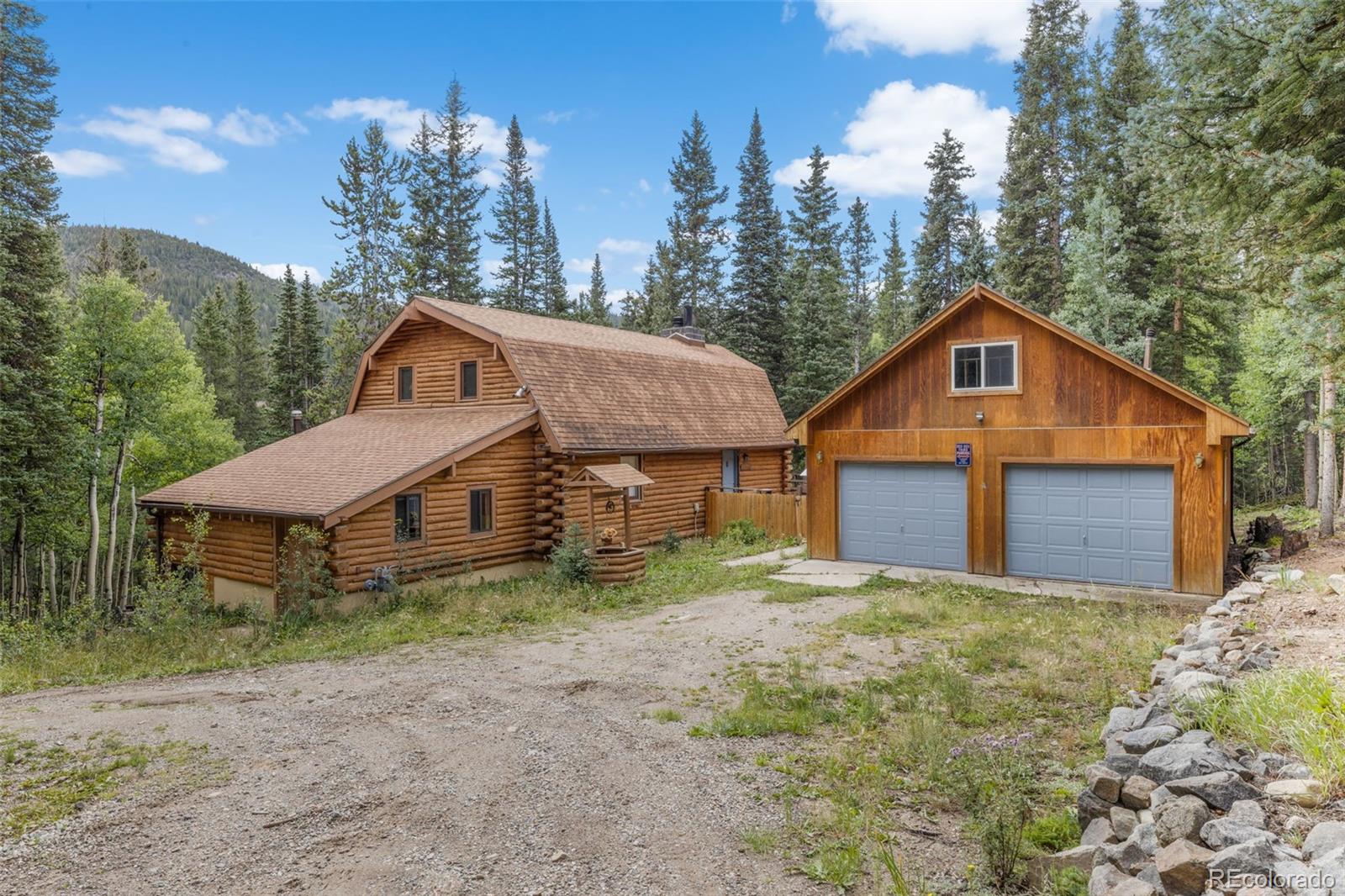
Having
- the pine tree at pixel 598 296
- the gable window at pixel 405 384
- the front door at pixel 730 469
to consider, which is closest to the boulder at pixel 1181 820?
the front door at pixel 730 469

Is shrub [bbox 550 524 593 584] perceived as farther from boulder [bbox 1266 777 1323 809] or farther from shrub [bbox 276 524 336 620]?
boulder [bbox 1266 777 1323 809]

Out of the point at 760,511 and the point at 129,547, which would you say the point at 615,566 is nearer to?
the point at 760,511

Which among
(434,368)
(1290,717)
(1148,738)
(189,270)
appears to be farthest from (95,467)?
(189,270)

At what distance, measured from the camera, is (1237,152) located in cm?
803

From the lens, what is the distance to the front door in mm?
22047

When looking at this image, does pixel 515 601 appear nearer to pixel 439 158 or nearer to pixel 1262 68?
pixel 1262 68

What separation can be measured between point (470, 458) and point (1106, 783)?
13232 millimetres

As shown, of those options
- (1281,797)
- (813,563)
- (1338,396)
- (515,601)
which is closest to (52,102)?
(515,601)

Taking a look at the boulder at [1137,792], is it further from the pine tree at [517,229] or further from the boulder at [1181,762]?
the pine tree at [517,229]

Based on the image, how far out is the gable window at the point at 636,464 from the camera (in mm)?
18531

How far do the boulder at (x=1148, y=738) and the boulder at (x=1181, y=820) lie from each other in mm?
1111

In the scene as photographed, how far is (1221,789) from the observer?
3.79m

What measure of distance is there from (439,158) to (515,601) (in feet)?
107

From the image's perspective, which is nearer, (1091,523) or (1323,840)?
(1323,840)
